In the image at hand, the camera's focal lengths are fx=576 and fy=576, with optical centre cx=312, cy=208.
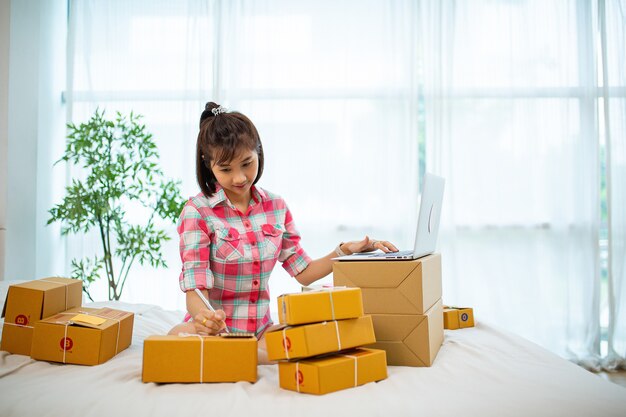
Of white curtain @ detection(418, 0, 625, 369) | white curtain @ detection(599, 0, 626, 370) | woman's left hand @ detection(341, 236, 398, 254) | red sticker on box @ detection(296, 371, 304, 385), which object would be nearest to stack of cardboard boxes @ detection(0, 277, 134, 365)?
red sticker on box @ detection(296, 371, 304, 385)

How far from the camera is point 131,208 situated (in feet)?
11.0

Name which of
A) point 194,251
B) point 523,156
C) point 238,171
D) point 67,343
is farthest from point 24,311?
point 523,156

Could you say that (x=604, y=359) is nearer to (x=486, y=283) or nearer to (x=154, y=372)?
(x=486, y=283)

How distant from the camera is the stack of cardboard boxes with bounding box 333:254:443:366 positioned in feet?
4.51

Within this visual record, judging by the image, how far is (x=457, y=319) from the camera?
1.89 meters

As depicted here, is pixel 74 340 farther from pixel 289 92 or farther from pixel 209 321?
pixel 289 92

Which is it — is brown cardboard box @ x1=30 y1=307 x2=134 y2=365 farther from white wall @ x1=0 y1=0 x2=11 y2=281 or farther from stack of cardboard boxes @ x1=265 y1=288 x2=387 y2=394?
white wall @ x1=0 y1=0 x2=11 y2=281

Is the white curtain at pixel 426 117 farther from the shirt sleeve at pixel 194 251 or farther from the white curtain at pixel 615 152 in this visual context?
the shirt sleeve at pixel 194 251

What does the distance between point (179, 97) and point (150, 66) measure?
9.9 inches

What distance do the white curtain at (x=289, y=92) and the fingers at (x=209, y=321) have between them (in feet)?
6.30

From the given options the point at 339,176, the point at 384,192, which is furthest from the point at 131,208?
the point at 384,192

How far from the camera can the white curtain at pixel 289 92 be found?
128 inches

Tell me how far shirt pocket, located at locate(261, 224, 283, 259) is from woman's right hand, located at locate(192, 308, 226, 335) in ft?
1.23

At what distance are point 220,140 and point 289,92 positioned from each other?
1.76 meters
